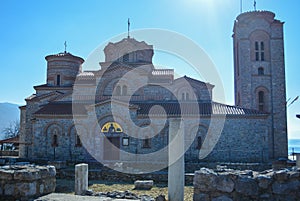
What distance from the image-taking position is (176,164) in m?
6.58

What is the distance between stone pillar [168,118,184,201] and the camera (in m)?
6.43

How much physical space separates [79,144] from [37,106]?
655 centimetres

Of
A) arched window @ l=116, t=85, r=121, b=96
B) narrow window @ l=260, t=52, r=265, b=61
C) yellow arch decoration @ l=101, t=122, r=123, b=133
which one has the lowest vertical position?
yellow arch decoration @ l=101, t=122, r=123, b=133

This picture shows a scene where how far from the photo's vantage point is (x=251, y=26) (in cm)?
2372

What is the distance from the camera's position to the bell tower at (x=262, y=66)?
23.2m

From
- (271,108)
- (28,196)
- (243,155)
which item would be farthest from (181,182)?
(271,108)

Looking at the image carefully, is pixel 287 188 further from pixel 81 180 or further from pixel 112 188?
pixel 112 188

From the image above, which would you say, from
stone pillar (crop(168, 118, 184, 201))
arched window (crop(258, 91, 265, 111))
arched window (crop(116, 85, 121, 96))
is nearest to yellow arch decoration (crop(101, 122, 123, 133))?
arched window (crop(116, 85, 121, 96))

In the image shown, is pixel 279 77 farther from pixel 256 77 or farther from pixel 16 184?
pixel 16 184

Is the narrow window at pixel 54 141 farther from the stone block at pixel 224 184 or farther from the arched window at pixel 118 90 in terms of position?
the stone block at pixel 224 184

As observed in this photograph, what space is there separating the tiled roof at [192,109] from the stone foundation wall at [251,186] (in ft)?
47.2

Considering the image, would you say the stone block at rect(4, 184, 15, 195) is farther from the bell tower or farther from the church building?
the bell tower

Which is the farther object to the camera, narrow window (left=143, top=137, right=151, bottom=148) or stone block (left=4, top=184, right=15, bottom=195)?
narrow window (left=143, top=137, right=151, bottom=148)

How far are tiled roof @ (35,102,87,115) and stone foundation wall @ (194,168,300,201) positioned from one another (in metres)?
16.2
